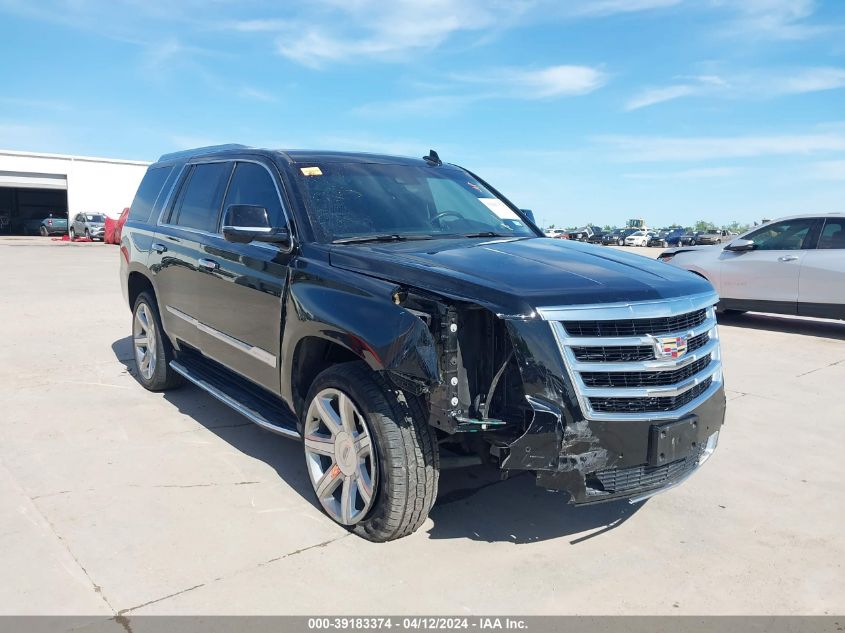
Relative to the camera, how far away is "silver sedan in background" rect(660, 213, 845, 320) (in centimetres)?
965

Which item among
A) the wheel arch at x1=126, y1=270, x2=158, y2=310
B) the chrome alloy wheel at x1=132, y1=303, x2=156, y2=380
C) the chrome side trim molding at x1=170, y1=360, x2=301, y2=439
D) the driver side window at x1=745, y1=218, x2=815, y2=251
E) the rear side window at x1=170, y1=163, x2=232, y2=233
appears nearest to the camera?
the chrome side trim molding at x1=170, y1=360, x2=301, y2=439

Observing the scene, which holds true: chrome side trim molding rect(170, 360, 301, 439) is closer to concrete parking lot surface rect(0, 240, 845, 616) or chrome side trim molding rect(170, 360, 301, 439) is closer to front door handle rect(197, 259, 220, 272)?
concrete parking lot surface rect(0, 240, 845, 616)

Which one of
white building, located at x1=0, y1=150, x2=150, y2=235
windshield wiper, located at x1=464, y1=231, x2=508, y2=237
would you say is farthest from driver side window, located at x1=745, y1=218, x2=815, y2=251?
white building, located at x1=0, y1=150, x2=150, y2=235

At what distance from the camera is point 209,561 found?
3.24 m

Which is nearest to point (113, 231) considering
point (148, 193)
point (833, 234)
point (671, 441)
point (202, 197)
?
point (148, 193)

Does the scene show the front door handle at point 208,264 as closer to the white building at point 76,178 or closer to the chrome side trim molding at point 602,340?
the chrome side trim molding at point 602,340

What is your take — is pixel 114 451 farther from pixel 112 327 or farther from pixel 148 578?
pixel 112 327

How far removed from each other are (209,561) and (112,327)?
6.84 meters

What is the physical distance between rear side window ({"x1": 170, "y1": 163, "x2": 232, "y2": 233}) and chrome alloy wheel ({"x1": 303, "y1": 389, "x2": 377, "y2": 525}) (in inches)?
73.4

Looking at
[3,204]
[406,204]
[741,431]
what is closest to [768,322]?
[741,431]

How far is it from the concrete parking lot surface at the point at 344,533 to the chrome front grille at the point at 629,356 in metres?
0.82

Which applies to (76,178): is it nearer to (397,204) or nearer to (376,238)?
(397,204)

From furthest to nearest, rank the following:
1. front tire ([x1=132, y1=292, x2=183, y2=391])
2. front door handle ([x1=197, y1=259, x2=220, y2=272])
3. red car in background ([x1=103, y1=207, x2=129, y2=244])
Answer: red car in background ([x1=103, y1=207, x2=129, y2=244]), front tire ([x1=132, y1=292, x2=183, y2=391]), front door handle ([x1=197, y1=259, x2=220, y2=272])

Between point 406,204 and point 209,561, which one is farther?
point 406,204
